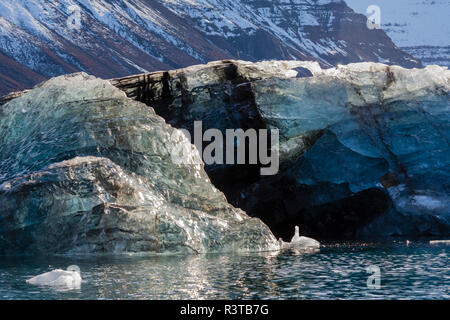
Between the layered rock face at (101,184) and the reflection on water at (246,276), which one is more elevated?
the layered rock face at (101,184)

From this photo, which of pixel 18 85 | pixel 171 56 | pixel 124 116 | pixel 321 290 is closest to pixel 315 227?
pixel 124 116

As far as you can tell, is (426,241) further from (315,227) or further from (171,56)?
(171,56)

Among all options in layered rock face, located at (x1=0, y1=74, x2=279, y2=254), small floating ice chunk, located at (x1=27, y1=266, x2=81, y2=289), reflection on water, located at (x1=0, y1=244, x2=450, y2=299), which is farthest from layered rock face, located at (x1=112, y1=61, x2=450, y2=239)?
small floating ice chunk, located at (x1=27, y1=266, x2=81, y2=289)

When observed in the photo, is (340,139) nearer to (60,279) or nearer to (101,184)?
(101,184)

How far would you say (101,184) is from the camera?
81.9 ft

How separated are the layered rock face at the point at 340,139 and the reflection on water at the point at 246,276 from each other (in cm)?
923

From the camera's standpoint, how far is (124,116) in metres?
28.5

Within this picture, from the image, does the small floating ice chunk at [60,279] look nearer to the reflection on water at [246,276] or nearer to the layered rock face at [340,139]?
the reflection on water at [246,276]

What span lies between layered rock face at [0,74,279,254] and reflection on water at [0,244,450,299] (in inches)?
52.2

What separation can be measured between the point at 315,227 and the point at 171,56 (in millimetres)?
152123

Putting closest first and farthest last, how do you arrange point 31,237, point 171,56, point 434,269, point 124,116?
1. point 434,269
2. point 31,237
3. point 124,116
4. point 171,56

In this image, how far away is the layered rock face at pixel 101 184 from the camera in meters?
24.3

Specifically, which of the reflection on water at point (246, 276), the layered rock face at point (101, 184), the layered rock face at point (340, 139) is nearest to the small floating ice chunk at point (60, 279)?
the reflection on water at point (246, 276)

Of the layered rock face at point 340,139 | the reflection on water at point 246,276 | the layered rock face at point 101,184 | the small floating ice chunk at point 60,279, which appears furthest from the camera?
the layered rock face at point 340,139
